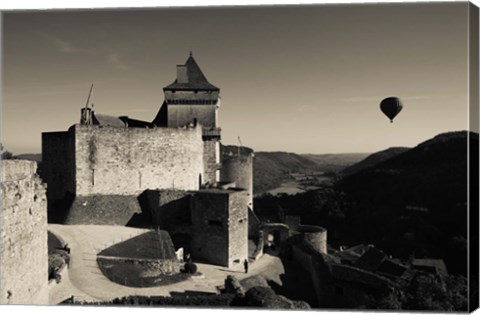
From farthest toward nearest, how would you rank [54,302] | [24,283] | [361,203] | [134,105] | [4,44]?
[361,203] → [134,105] → [4,44] → [54,302] → [24,283]

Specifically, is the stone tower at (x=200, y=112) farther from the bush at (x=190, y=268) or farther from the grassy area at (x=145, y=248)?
the bush at (x=190, y=268)

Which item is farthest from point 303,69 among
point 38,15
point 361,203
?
point 361,203

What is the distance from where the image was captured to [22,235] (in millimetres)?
6887

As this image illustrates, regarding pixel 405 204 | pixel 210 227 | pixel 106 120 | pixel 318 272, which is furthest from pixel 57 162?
pixel 405 204

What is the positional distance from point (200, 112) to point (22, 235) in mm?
12674

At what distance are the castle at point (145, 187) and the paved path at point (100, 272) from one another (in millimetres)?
637

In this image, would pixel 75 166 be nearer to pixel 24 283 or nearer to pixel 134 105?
pixel 134 105

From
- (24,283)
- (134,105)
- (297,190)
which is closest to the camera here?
(24,283)

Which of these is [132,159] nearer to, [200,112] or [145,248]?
[145,248]

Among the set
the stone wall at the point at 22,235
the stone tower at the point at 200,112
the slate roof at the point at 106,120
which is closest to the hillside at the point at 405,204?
the stone tower at the point at 200,112

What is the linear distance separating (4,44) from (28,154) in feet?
10.4

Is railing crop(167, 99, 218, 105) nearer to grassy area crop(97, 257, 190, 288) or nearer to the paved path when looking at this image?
the paved path

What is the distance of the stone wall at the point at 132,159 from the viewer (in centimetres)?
1467

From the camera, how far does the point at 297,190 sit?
102ft
